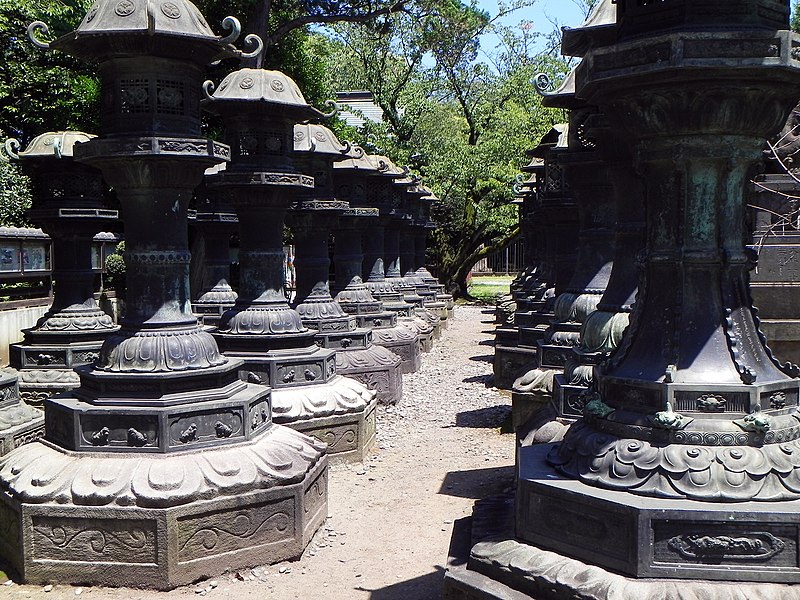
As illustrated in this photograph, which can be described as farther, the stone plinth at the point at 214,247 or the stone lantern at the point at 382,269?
the stone lantern at the point at 382,269

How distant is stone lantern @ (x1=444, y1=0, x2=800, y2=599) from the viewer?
3.46 meters

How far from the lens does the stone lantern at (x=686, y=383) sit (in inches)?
136

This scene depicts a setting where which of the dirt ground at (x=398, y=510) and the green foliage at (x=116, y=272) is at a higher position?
the green foliage at (x=116, y=272)

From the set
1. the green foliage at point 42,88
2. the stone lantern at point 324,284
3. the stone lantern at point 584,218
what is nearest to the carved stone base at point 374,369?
the stone lantern at point 324,284

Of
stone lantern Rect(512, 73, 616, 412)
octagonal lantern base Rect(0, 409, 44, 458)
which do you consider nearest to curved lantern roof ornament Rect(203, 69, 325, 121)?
stone lantern Rect(512, 73, 616, 412)

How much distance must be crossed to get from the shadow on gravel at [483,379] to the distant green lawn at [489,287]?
688 inches

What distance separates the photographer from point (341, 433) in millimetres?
8125

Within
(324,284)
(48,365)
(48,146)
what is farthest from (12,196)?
(324,284)

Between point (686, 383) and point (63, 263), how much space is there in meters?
7.52

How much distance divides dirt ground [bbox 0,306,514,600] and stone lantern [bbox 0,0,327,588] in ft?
0.57

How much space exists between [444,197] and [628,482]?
988 inches

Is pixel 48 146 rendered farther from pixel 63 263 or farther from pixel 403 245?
pixel 403 245

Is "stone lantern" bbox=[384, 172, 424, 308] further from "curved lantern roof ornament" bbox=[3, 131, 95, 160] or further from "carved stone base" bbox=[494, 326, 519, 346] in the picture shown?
"curved lantern roof ornament" bbox=[3, 131, 95, 160]

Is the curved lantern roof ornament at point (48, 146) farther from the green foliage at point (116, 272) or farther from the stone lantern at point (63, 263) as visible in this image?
the green foliage at point (116, 272)
